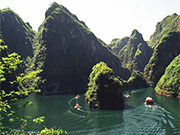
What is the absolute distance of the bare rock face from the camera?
159812 mm

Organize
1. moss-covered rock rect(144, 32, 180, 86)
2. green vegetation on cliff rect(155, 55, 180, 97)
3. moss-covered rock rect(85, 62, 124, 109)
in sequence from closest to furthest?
moss-covered rock rect(85, 62, 124, 109) < green vegetation on cliff rect(155, 55, 180, 97) < moss-covered rock rect(144, 32, 180, 86)

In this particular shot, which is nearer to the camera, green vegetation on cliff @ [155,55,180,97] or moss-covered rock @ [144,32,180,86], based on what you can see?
green vegetation on cliff @ [155,55,180,97]

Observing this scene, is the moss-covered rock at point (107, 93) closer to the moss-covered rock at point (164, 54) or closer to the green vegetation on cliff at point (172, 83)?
the green vegetation on cliff at point (172, 83)

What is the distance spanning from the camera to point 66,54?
571 feet

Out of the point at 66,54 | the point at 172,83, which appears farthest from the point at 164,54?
the point at 66,54

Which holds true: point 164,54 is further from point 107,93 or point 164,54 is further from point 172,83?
point 107,93

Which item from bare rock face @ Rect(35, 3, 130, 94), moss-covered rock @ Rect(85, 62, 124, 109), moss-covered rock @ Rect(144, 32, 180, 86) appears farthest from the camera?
moss-covered rock @ Rect(144, 32, 180, 86)

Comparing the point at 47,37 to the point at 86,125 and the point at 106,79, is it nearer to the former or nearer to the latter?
the point at 106,79

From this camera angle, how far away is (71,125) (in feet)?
141

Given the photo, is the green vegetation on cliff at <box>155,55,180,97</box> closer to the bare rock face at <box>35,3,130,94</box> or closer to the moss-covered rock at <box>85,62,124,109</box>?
the moss-covered rock at <box>85,62,124,109</box>

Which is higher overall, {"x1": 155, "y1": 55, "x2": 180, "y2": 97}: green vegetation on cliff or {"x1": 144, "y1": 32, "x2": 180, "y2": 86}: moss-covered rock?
{"x1": 144, "y1": 32, "x2": 180, "y2": 86}: moss-covered rock

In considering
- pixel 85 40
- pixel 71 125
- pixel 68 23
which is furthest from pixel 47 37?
pixel 71 125

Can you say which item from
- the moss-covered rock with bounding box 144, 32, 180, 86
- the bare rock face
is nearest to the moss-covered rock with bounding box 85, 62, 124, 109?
the bare rock face

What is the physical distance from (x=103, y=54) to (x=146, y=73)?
56400mm
